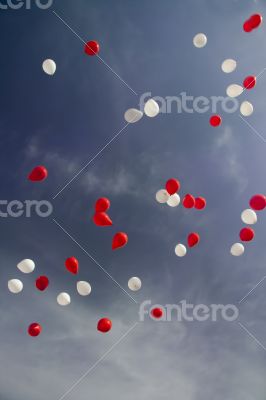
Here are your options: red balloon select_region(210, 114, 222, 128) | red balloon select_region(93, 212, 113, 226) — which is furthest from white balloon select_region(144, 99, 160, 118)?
red balloon select_region(93, 212, 113, 226)

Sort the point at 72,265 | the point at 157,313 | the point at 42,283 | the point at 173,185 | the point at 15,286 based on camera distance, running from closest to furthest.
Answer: the point at 72,265
the point at 42,283
the point at 173,185
the point at 15,286
the point at 157,313

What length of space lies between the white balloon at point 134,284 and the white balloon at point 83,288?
995 millimetres

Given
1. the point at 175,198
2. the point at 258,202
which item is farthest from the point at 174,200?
the point at 258,202

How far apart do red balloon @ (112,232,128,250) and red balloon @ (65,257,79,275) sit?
96 cm

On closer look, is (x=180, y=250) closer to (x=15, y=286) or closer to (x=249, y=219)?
(x=249, y=219)

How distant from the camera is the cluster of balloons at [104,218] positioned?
970cm

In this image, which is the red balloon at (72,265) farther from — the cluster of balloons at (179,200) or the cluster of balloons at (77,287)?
the cluster of balloons at (179,200)

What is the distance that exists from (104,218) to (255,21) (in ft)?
18.5

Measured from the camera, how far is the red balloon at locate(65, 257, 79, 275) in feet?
31.7

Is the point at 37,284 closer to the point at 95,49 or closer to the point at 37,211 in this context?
the point at 37,211

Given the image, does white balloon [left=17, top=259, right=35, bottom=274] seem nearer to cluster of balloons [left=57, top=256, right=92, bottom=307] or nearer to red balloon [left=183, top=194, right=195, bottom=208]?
cluster of balloons [left=57, top=256, right=92, bottom=307]

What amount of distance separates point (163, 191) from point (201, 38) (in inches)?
149

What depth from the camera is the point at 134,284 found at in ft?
Result: 33.6

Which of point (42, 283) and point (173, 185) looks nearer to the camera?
point (42, 283)
